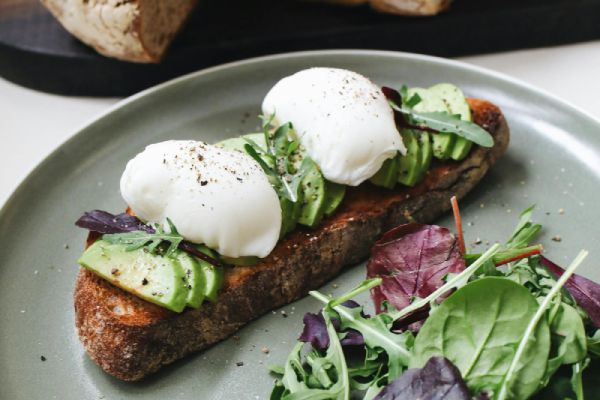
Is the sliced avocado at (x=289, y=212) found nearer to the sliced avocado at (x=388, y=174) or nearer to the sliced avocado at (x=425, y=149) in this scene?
the sliced avocado at (x=388, y=174)

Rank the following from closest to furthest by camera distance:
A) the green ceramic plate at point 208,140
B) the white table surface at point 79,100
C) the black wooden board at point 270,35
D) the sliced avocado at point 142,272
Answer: the sliced avocado at point 142,272 → the green ceramic plate at point 208,140 → the white table surface at point 79,100 → the black wooden board at point 270,35

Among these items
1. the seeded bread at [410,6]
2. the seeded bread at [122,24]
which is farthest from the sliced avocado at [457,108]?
the seeded bread at [122,24]

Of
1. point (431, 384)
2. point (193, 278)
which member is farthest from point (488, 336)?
point (193, 278)

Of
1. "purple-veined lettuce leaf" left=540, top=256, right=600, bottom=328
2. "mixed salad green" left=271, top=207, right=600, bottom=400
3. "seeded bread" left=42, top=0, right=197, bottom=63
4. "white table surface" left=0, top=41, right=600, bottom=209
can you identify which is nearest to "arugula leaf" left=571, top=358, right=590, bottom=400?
"mixed salad green" left=271, top=207, right=600, bottom=400

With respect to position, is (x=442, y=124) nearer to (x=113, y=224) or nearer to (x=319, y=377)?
(x=319, y=377)

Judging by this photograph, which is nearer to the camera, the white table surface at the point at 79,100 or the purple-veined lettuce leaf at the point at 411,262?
the purple-veined lettuce leaf at the point at 411,262

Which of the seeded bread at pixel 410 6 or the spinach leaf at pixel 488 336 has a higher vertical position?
the seeded bread at pixel 410 6
